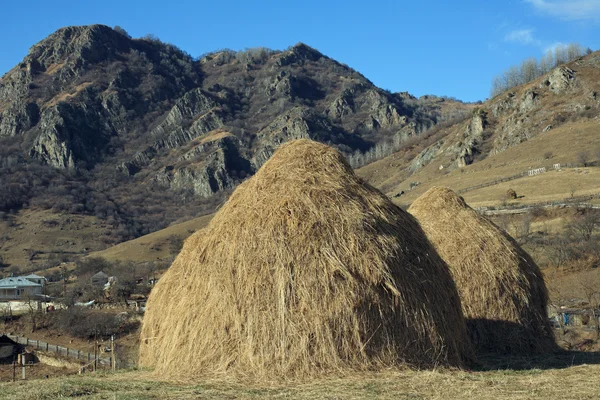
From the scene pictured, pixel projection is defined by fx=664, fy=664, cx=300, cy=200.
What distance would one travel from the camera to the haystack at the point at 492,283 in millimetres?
19281

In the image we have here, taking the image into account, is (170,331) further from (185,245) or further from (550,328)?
(550,328)

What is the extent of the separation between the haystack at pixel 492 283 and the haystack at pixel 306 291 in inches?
192

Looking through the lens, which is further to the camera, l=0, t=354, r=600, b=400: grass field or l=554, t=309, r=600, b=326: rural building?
l=554, t=309, r=600, b=326: rural building

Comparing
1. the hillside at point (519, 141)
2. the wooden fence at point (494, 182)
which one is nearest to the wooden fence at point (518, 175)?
the wooden fence at point (494, 182)

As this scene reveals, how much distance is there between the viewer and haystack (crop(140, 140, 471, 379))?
40.7 feet

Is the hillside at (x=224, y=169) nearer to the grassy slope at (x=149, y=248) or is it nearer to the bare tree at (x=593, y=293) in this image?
the grassy slope at (x=149, y=248)

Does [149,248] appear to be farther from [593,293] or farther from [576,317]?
[576,317]

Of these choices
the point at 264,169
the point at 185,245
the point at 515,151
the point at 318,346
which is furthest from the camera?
the point at 515,151

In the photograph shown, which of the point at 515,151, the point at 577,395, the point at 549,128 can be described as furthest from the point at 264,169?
the point at 549,128

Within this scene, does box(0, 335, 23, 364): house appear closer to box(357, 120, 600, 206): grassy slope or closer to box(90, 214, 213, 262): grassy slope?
box(357, 120, 600, 206): grassy slope

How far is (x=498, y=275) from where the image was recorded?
1972cm

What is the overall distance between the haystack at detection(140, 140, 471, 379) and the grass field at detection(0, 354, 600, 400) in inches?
20.8

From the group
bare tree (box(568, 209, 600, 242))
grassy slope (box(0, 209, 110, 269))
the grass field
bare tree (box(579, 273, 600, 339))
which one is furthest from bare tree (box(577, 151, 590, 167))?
grassy slope (box(0, 209, 110, 269))

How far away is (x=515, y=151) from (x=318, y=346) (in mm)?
102769
